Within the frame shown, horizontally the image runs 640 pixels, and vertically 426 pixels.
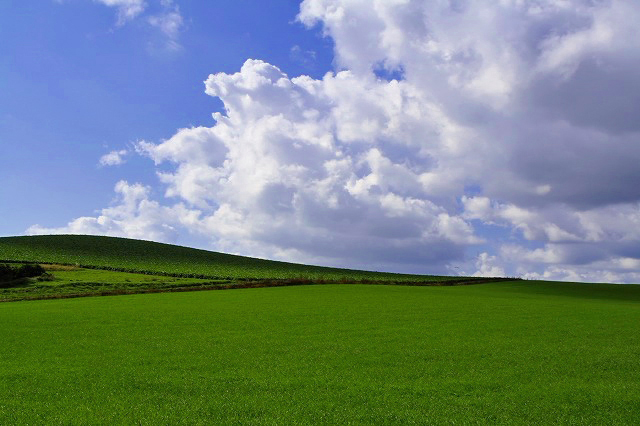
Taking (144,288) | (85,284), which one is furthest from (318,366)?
(85,284)

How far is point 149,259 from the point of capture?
301 ft

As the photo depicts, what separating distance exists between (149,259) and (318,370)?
8414 cm

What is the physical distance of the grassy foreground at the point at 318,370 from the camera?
421 inches

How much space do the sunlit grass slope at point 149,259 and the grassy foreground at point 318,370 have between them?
49.4 metres

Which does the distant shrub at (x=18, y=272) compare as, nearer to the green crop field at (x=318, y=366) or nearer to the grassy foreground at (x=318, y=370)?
the green crop field at (x=318, y=366)

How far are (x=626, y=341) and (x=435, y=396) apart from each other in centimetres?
1310

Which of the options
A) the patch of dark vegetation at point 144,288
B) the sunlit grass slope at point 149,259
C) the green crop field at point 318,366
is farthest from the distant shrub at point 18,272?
the green crop field at point 318,366

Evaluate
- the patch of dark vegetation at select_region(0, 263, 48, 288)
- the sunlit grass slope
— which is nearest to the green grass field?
the patch of dark vegetation at select_region(0, 263, 48, 288)

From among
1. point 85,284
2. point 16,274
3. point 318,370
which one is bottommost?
point 85,284

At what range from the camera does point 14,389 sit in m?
12.4

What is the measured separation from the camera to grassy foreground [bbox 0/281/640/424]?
35.1 ft

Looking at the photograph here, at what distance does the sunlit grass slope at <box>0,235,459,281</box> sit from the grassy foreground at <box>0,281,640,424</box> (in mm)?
49427

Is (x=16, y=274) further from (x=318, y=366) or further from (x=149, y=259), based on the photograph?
(x=318, y=366)

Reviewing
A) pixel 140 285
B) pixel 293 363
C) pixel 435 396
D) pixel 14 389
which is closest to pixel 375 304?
pixel 293 363
